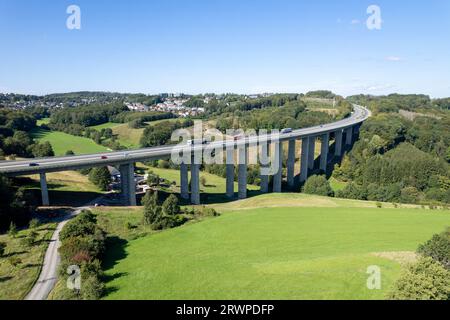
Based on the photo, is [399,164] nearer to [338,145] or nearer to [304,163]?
[304,163]

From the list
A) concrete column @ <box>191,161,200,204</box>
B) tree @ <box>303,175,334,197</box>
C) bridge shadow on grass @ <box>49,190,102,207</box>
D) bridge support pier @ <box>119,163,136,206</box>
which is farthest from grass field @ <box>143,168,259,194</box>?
bridge shadow on grass @ <box>49,190,102,207</box>

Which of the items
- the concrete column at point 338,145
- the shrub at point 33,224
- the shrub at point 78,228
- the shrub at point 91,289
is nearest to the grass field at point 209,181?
the shrub at point 78,228

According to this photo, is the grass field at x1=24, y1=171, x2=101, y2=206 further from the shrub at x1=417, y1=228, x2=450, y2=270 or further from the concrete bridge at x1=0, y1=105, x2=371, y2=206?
the shrub at x1=417, y1=228, x2=450, y2=270

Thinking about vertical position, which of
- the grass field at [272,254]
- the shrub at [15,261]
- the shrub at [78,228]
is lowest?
the grass field at [272,254]

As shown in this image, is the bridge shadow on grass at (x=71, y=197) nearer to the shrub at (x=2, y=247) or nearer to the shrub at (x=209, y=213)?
the shrub at (x=2, y=247)

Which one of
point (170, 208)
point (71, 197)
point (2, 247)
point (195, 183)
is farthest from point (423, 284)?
point (71, 197)
